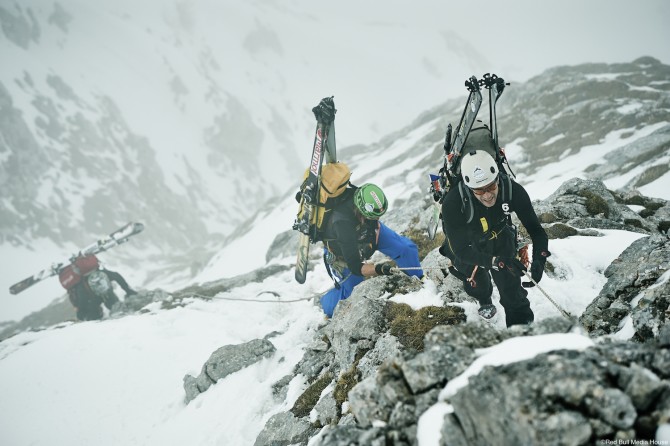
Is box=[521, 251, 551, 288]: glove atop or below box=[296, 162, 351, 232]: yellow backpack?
below

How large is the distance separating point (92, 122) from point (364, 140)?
10131 centimetres

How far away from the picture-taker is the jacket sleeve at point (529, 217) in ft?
17.7

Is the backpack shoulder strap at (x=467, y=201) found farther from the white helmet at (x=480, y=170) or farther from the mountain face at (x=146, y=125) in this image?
the mountain face at (x=146, y=125)

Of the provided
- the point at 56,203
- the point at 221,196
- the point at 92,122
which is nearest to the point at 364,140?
the point at 221,196

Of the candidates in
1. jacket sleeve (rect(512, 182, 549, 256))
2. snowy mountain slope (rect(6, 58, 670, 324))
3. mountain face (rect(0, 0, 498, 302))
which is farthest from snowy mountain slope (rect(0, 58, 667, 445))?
mountain face (rect(0, 0, 498, 302))

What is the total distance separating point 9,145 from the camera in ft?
280

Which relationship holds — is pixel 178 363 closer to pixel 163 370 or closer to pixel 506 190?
pixel 163 370

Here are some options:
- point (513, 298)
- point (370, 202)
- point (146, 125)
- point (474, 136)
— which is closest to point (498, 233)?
point (513, 298)

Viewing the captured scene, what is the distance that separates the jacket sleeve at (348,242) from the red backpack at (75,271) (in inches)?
794

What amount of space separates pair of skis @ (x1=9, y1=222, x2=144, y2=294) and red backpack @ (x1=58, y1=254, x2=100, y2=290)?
1.27 feet

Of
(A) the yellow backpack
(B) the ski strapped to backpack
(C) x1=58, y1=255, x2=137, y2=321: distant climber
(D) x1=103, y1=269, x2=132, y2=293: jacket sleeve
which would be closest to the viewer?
(B) the ski strapped to backpack

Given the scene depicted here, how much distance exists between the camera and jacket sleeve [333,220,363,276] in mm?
7375

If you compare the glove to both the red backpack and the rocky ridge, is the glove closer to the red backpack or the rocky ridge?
the rocky ridge

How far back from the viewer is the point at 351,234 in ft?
24.3
